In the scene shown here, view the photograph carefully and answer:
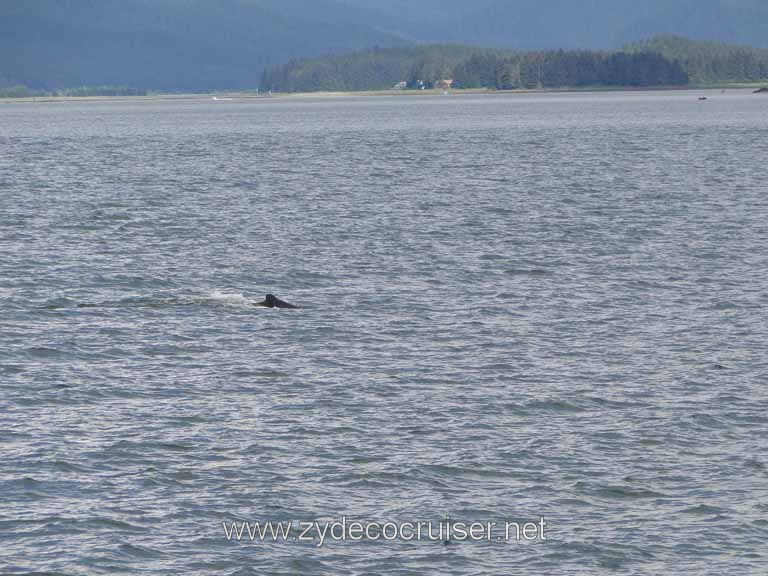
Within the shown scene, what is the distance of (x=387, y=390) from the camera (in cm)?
3309

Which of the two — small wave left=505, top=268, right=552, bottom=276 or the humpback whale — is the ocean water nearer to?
small wave left=505, top=268, right=552, bottom=276

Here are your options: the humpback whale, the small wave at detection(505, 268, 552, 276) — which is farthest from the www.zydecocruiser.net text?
the small wave at detection(505, 268, 552, 276)

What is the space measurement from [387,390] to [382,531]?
9606mm

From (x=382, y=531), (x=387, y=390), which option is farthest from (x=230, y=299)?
(x=382, y=531)

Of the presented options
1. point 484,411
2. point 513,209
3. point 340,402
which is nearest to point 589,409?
point 484,411

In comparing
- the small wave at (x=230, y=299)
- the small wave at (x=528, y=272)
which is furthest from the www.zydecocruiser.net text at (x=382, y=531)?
the small wave at (x=528, y=272)

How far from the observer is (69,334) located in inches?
1602

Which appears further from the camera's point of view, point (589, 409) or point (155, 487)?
point (589, 409)

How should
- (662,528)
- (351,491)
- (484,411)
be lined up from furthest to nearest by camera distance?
(484,411)
(351,491)
(662,528)

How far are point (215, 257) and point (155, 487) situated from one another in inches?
1287

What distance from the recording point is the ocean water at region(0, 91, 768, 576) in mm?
23344

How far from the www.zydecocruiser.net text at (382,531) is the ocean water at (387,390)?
21 centimetres

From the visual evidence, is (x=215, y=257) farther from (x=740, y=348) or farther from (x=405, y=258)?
(x=740, y=348)

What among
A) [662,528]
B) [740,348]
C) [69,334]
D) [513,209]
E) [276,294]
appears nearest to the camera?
[662,528]
